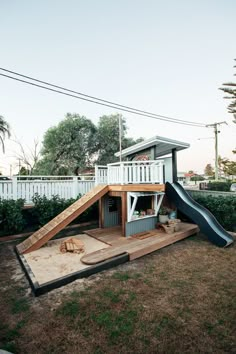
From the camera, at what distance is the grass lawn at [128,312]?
2.24 m

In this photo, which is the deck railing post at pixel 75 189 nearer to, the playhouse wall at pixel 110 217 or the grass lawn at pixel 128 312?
the playhouse wall at pixel 110 217

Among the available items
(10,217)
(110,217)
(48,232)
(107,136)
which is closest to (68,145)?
(107,136)

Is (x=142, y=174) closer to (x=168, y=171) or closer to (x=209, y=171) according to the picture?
(x=168, y=171)

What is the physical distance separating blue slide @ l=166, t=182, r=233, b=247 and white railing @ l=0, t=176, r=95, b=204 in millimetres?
4031

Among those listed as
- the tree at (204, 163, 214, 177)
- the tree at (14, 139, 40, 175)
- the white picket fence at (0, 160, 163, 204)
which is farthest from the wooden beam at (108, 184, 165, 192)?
the tree at (204, 163, 214, 177)

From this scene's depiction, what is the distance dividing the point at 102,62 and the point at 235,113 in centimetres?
826

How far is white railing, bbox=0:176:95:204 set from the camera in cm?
699

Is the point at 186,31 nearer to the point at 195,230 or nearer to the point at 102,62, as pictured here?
the point at 102,62

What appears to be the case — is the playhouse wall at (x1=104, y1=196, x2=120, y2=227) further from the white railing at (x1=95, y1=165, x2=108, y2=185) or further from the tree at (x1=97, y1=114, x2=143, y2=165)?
the tree at (x1=97, y1=114, x2=143, y2=165)

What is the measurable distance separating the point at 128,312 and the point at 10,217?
5.15 metres

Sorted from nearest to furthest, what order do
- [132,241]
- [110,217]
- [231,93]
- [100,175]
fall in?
[132,241], [110,217], [100,175], [231,93]

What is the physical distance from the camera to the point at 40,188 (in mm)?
7629

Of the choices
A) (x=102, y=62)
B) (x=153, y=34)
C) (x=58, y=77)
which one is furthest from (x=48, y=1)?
(x=153, y=34)

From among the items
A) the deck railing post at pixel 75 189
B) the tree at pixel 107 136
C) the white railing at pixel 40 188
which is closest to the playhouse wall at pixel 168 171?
the white railing at pixel 40 188
